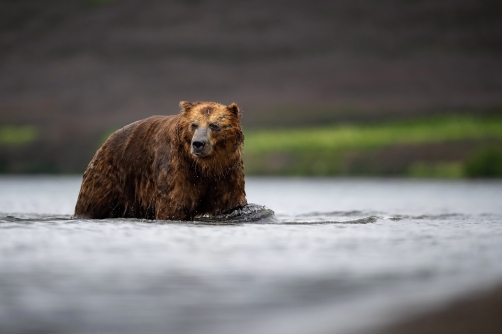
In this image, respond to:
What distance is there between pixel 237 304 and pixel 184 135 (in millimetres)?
4915

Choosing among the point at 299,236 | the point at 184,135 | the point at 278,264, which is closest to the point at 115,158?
the point at 184,135

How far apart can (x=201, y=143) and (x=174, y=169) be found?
606 mm

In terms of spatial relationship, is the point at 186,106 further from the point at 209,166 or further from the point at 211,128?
the point at 209,166

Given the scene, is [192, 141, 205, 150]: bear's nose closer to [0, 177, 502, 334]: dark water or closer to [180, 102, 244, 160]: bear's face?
[180, 102, 244, 160]: bear's face

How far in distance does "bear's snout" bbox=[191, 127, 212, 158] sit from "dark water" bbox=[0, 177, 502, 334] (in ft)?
2.58

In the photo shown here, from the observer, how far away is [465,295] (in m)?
4.58

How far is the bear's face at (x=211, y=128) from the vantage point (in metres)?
8.80

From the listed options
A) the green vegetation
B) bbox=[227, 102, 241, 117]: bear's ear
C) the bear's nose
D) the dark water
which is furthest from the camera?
the green vegetation

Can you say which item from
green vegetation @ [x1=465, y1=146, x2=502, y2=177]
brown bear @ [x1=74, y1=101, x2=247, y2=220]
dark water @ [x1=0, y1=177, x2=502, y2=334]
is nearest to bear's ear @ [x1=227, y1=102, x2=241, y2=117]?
brown bear @ [x1=74, y1=101, x2=247, y2=220]

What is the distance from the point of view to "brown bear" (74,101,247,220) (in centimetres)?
902

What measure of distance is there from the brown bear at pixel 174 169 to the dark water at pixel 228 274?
43cm

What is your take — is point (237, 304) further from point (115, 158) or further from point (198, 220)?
point (115, 158)

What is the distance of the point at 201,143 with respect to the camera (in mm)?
8688

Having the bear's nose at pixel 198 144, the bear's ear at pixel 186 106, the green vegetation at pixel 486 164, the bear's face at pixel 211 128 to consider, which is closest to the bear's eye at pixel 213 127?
the bear's face at pixel 211 128
